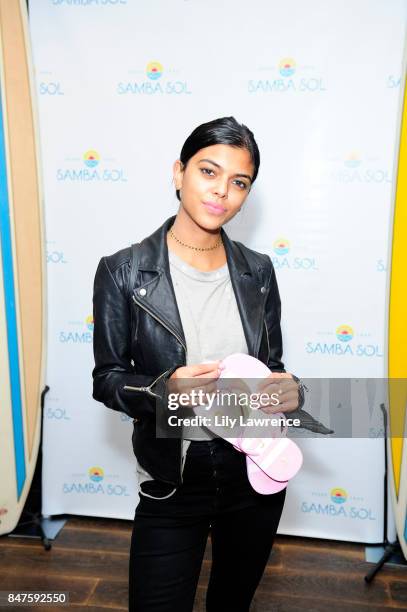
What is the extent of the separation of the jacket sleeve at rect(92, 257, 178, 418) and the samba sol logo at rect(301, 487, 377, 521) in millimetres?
1711

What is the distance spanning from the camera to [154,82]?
7.98 feet

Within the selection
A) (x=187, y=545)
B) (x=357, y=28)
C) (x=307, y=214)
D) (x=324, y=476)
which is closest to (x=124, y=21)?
(x=357, y=28)

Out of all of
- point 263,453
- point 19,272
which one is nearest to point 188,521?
point 263,453

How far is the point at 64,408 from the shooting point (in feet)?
8.96

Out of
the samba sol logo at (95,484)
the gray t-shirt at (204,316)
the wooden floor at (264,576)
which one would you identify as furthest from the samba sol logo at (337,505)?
the gray t-shirt at (204,316)

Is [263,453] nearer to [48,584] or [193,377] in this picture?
[193,377]

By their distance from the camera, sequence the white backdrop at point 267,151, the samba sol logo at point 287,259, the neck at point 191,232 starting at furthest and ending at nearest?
1. the samba sol logo at point 287,259
2. the white backdrop at point 267,151
3. the neck at point 191,232

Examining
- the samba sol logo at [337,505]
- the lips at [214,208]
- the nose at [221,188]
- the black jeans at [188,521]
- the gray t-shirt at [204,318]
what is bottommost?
the samba sol logo at [337,505]

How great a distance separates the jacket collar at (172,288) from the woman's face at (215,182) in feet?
0.44

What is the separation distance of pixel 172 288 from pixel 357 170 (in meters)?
1.44

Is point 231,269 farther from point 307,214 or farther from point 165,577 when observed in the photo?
point 307,214

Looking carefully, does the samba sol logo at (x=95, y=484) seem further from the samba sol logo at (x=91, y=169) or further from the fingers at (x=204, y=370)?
the fingers at (x=204, y=370)

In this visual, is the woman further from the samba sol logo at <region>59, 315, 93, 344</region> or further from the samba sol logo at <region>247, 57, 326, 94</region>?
the samba sol logo at <region>59, 315, 93, 344</region>

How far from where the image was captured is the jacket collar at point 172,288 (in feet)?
Answer: 4.33
